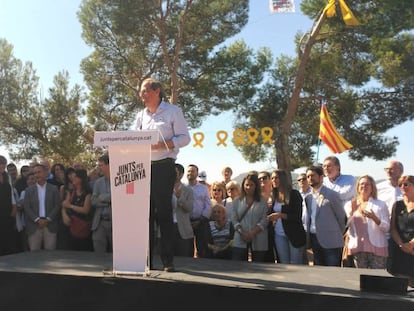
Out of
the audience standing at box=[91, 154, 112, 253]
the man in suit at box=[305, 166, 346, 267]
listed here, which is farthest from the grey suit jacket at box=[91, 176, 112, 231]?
the man in suit at box=[305, 166, 346, 267]

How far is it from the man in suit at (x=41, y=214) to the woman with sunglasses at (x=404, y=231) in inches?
130

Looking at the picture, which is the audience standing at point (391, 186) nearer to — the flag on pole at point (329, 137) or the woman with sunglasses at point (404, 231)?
the woman with sunglasses at point (404, 231)

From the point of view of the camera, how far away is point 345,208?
14.3 feet

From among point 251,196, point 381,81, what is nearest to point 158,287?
point 251,196

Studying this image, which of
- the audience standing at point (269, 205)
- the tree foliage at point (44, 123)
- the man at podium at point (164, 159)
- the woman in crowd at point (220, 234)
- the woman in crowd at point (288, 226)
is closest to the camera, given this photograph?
the man at podium at point (164, 159)

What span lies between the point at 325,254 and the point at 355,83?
11.0m

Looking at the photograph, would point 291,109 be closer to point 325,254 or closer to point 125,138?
point 325,254

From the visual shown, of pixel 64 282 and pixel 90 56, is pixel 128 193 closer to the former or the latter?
pixel 64 282

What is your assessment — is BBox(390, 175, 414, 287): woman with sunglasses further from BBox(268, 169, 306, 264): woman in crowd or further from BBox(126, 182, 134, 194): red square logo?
BBox(126, 182, 134, 194): red square logo

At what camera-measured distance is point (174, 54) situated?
14586mm

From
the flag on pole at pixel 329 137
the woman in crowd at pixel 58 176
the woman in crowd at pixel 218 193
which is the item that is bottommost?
the woman in crowd at pixel 218 193

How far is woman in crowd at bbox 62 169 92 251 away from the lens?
466 cm

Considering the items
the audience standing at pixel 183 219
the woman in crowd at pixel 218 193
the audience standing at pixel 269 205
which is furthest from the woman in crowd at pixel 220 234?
the audience standing at pixel 269 205

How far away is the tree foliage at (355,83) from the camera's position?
13.7 metres
